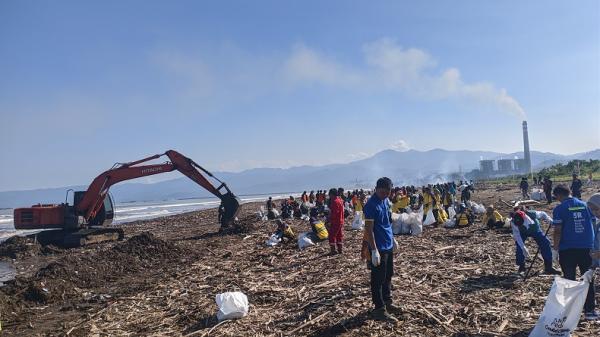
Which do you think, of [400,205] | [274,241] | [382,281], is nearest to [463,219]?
[400,205]

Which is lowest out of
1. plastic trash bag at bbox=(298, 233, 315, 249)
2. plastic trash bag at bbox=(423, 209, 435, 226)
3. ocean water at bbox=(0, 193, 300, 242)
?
ocean water at bbox=(0, 193, 300, 242)

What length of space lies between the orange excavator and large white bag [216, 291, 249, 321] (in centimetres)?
1348

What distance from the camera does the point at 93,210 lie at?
20.8 metres

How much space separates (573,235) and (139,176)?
60.6ft

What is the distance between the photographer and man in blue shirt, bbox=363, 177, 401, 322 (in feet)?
22.4

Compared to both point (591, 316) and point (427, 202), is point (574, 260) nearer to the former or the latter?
point (591, 316)

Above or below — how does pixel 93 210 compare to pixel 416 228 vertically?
above

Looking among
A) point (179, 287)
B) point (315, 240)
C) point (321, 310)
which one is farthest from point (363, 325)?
point (315, 240)

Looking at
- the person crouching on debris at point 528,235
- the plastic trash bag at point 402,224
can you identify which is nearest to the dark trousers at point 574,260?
the person crouching on debris at point 528,235

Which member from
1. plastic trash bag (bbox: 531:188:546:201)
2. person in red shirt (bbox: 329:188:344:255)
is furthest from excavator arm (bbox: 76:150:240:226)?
plastic trash bag (bbox: 531:188:546:201)

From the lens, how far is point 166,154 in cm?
2083

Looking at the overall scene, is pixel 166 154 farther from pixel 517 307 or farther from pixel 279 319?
pixel 517 307

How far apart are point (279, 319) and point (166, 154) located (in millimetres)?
15109

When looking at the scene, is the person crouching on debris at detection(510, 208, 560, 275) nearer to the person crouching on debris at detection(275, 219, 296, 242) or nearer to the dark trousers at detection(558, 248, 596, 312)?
the dark trousers at detection(558, 248, 596, 312)
